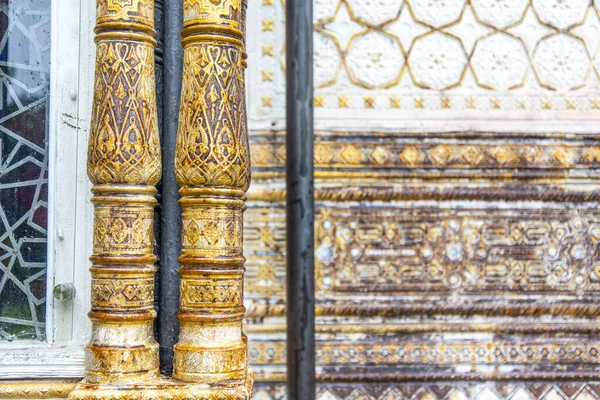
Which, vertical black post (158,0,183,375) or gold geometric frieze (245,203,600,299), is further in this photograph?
gold geometric frieze (245,203,600,299)

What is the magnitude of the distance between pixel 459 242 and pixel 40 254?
1.38 metres

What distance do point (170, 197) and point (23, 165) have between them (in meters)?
0.56

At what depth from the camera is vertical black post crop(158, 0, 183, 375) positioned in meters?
1.65

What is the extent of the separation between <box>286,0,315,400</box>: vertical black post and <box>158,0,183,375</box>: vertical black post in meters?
0.35

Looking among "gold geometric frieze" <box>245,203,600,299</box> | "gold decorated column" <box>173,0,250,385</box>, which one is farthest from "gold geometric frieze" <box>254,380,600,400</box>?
"gold decorated column" <box>173,0,250,385</box>

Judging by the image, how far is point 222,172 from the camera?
158cm

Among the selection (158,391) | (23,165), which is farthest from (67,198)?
(158,391)

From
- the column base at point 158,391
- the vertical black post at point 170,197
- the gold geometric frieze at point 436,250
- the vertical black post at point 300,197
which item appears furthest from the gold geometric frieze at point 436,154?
the column base at point 158,391

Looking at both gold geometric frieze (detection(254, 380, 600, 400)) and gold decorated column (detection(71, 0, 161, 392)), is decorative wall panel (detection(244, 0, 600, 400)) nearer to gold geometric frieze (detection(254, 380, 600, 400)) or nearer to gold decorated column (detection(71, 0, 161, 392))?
gold geometric frieze (detection(254, 380, 600, 400))

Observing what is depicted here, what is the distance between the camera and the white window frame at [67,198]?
183 cm

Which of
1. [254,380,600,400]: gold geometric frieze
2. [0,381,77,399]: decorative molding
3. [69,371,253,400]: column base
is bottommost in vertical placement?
[254,380,600,400]: gold geometric frieze

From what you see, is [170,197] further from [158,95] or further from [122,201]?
[158,95]

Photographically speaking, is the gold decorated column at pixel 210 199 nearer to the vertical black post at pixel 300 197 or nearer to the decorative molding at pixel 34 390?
the vertical black post at pixel 300 197

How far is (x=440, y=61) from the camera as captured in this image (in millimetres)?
2318
